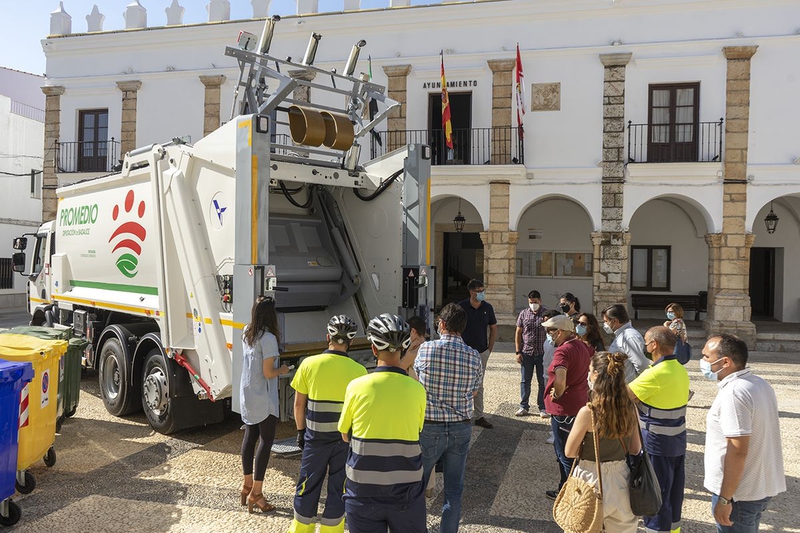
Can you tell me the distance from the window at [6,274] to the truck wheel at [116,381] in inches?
765

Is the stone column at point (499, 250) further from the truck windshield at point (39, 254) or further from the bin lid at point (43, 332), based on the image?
the bin lid at point (43, 332)

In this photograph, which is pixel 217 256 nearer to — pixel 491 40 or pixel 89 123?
pixel 491 40

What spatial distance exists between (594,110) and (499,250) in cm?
393

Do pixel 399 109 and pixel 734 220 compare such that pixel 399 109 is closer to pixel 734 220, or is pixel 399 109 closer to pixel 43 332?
pixel 734 220

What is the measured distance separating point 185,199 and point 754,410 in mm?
4903

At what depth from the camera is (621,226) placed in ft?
47.0

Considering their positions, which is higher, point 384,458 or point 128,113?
point 128,113

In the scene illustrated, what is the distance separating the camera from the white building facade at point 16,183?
2362 cm

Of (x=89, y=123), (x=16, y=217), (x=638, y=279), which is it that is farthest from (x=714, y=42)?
(x=16, y=217)

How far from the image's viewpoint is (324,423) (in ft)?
12.2

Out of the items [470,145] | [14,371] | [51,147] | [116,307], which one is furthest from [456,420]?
[51,147]

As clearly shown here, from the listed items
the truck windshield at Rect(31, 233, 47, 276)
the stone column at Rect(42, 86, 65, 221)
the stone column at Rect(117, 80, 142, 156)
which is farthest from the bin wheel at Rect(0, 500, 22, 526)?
the stone column at Rect(42, 86, 65, 221)

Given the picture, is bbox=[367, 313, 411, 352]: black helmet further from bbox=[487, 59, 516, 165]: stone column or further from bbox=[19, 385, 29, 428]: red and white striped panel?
bbox=[487, 59, 516, 165]: stone column

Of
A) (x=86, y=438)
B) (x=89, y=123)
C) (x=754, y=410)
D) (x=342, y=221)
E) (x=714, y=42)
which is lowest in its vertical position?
(x=86, y=438)
